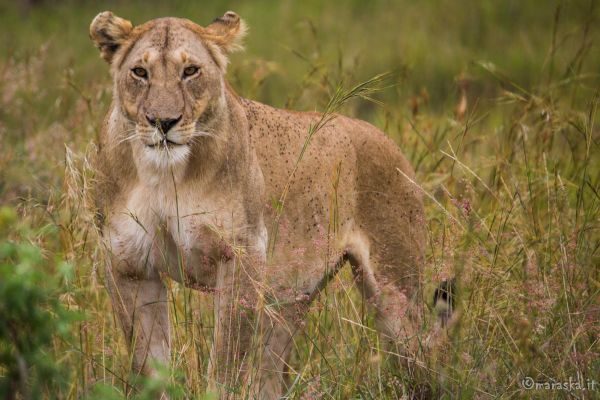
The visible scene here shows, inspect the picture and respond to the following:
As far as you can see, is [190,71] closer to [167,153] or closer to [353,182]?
[167,153]

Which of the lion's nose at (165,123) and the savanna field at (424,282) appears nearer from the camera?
the savanna field at (424,282)

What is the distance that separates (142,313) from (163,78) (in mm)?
1061

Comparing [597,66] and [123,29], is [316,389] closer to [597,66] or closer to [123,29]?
[123,29]

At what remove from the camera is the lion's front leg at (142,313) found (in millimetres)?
4461

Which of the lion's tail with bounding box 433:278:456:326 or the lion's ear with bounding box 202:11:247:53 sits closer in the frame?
the lion's tail with bounding box 433:278:456:326

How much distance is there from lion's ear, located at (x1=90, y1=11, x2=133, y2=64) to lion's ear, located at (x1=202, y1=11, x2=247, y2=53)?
1.19 feet

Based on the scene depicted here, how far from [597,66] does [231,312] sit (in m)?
9.09

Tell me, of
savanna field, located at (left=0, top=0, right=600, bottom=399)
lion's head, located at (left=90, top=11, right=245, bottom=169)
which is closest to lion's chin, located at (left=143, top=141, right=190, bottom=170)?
lion's head, located at (left=90, top=11, right=245, bottom=169)

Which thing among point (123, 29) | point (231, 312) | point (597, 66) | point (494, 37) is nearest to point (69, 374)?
point (231, 312)

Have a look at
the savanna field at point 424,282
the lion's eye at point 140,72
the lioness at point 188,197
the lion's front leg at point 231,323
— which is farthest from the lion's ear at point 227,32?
the lion's front leg at point 231,323

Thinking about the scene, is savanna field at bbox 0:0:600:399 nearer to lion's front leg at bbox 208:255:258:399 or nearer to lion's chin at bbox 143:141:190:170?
lion's front leg at bbox 208:255:258:399

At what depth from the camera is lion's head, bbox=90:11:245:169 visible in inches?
165

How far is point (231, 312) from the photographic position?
14.0ft

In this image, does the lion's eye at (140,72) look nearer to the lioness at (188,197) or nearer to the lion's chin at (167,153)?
the lioness at (188,197)
